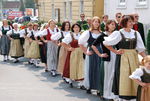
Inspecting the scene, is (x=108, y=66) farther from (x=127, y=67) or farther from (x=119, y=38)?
(x=119, y=38)

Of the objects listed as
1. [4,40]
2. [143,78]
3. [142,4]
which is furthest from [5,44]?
[143,78]

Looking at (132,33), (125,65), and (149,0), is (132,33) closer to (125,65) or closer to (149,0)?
(125,65)

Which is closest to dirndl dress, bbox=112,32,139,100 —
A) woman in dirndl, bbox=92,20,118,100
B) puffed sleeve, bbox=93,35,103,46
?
woman in dirndl, bbox=92,20,118,100

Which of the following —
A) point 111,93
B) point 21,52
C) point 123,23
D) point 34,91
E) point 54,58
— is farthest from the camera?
point 21,52

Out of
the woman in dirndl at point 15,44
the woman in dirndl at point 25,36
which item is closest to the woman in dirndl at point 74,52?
the woman in dirndl at point 25,36

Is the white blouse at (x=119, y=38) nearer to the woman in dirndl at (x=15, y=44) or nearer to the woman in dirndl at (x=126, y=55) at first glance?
the woman in dirndl at (x=126, y=55)

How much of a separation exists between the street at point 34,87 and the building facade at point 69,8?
10.3 metres

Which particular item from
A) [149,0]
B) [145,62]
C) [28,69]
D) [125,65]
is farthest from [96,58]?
[149,0]

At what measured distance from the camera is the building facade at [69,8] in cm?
2120

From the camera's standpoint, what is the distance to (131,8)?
55.0 ft

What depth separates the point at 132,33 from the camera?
618cm

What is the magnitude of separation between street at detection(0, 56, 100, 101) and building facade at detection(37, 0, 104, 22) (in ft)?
33.8

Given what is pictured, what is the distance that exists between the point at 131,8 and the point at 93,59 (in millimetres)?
9742

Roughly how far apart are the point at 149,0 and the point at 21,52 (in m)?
5.72
